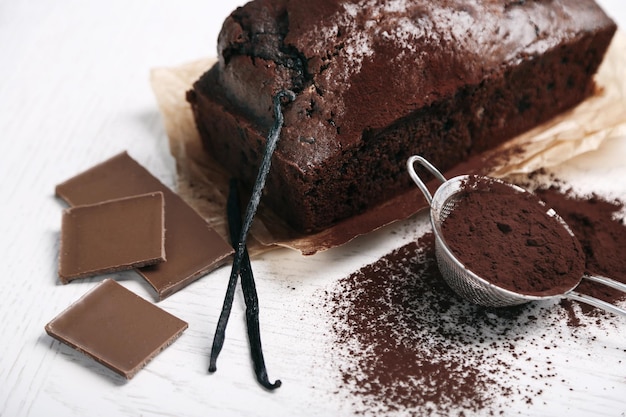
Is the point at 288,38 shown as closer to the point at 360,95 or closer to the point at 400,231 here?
the point at 360,95

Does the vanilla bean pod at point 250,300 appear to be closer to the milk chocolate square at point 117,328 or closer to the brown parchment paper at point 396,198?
the brown parchment paper at point 396,198

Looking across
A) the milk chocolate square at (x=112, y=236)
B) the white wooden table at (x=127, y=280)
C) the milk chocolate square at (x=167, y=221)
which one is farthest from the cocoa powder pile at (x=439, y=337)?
the milk chocolate square at (x=112, y=236)

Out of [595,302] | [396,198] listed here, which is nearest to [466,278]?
[595,302]

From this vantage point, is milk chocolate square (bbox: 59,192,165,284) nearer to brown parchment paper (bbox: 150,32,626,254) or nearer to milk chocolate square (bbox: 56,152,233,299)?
milk chocolate square (bbox: 56,152,233,299)

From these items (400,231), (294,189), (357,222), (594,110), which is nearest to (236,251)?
(294,189)

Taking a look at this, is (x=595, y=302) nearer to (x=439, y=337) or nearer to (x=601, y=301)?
(x=601, y=301)
